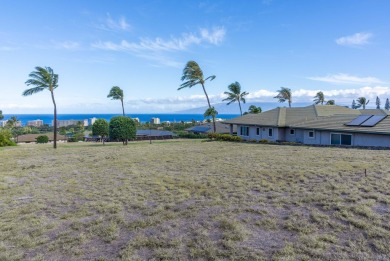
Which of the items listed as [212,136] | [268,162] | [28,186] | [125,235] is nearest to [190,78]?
[212,136]

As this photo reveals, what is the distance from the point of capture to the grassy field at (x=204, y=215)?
15.2 feet

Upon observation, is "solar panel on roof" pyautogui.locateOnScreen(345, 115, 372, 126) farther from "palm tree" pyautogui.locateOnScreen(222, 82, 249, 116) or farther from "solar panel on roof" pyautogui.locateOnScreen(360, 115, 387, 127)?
"palm tree" pyautogui.locateOnScreen(222, 82, 249, 116)

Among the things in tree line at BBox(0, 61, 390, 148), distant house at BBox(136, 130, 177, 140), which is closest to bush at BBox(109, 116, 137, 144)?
tree line at BBox(0, 61, 390, 148)

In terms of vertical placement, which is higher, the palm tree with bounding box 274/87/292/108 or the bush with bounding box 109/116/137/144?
the palm tree with bounding box 274/87/292/108

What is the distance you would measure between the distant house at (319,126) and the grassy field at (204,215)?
10405 millimetres

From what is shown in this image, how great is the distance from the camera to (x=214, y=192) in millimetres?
8062

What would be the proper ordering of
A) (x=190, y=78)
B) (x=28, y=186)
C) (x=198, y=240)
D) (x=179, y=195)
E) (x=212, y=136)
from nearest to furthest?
1. (x=198, y=240)
2. (x=179, y=195)
3. (x=28, y=186)
4. (x=212, y=136)
5. (x=190, y=78)

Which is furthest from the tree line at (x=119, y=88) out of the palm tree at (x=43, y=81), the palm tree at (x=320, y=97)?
the palm tree at (x=320, y=97)

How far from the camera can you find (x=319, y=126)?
2311cm

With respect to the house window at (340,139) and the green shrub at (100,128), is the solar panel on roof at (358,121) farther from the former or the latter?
the green shrub at (100,128)

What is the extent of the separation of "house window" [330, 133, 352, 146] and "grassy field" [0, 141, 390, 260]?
1117 cm

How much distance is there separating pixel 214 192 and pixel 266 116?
76.2 feet

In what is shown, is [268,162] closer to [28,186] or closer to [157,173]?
[157,173]

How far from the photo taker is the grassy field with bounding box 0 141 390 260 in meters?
4.64
